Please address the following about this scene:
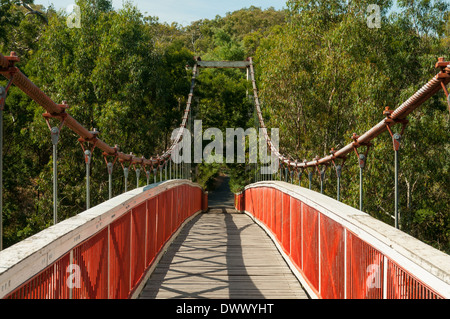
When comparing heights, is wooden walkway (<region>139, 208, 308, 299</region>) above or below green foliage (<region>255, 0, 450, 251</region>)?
below

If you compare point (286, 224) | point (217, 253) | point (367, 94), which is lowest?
point (217, 253)

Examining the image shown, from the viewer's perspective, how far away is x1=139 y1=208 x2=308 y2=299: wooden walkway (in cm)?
445

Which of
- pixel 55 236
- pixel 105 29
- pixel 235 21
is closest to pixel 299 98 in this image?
pixel 105 29

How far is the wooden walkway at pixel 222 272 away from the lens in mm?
4449

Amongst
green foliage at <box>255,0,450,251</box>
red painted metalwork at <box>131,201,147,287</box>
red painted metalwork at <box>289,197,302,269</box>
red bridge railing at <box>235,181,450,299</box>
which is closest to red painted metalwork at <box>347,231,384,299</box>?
red bridge railing at <box>235,181,450,299</box>

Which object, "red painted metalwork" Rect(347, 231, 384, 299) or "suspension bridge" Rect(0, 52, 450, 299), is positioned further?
"red painted metalwork" Rect(347, 231, 384, 299)

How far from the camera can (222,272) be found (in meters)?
5.23

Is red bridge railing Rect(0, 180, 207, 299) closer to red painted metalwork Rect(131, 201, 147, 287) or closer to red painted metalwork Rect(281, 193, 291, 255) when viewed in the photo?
red painted metalwork Rect(131, 201, 147, 287)

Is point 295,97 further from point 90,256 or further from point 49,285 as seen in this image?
point 49,285

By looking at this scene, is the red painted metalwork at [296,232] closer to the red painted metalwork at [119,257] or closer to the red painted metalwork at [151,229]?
the red painted metalwork at [151,229]

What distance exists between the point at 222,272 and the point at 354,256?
2.56 metres

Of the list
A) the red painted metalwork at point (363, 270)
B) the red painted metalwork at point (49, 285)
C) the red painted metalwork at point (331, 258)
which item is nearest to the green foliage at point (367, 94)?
the red painted metalwork at point (331, 258)

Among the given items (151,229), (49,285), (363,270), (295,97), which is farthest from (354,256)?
(295,97)

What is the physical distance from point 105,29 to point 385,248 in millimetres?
20916
